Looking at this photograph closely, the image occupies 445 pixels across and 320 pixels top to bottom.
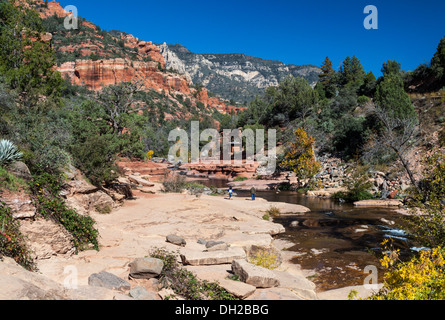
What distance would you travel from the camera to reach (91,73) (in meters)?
Result: 80.4

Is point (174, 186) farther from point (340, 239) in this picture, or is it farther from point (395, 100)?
point (395, 100)

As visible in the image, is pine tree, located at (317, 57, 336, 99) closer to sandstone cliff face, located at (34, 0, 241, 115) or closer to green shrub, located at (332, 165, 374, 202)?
green shrub, located at (332, 165, 374, 202)

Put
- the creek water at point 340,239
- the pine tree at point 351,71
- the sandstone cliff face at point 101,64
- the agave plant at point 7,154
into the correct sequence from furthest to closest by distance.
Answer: the sandstone cliff face at point 101,64
the pine tree at point 351,71
the creek water at point 340,239
the agave plant at point 7,154

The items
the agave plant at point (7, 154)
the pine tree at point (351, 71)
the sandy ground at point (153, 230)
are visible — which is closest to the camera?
the sandy ground at point (153, 230)

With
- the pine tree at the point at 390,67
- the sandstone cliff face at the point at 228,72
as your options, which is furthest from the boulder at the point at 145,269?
the sandstone cliff face at the point at 228,72

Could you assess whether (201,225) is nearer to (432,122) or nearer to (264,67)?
(432,122)

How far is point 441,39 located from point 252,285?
43.5m

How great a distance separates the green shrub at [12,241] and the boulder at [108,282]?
127 centimetres

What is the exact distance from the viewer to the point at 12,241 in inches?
213

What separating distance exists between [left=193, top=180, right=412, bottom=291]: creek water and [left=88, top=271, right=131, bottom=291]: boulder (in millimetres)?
4974

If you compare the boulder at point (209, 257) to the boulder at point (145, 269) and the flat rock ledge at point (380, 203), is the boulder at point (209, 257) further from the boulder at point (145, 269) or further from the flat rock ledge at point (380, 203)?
the flat rock ledge at point (380, 203)

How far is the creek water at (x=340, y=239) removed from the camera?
8.60 meters

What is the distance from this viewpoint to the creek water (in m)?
8.60

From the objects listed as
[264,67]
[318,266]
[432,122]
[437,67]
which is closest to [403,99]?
[432,122]
